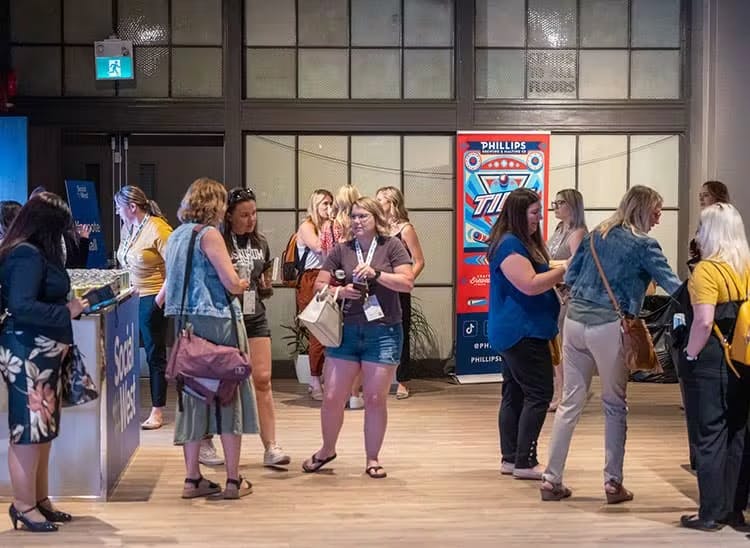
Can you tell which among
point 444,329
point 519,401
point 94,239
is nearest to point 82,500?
point 519,401

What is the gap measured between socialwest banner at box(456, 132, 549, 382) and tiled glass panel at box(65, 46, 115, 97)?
2767 mm

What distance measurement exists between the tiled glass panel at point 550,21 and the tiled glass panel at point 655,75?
606 mm

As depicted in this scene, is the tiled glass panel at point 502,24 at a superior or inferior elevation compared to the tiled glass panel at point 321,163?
superior

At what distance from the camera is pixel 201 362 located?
5359mm

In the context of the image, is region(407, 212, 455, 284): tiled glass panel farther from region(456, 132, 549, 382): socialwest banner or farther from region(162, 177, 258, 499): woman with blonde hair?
region(162, 177, 258, 499): woman with blonde hair

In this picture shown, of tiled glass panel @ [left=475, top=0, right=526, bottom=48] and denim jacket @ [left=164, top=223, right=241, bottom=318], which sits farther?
tiled glass panel @ [left=475, top=0, right=526, bottom=48]

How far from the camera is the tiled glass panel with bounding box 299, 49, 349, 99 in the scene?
9.41 m

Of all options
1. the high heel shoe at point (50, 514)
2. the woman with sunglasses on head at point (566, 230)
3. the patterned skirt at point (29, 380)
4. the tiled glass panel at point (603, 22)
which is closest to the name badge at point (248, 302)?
the patterned skirt at point (29, 380)

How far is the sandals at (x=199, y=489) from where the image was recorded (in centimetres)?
561

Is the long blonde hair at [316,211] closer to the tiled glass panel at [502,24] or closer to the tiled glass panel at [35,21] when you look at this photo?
the tiled glass panel at [502,24]

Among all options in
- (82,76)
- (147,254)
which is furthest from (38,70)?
(147,254)

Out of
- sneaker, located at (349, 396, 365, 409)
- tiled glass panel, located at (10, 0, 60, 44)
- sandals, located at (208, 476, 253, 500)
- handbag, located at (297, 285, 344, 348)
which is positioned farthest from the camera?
tiled glass panel, located at (10, 0, 60, 44)

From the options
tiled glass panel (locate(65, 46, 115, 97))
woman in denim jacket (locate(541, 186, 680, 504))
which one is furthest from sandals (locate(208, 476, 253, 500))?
tiled glass panel (locate(65, 46, 115, 97))

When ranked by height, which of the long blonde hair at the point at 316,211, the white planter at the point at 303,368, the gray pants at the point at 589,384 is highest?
the long blonde hair at the point at 316,211
